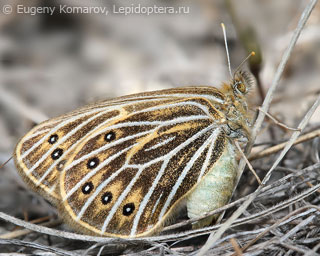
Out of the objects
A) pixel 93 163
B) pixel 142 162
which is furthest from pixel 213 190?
pixel 93 163

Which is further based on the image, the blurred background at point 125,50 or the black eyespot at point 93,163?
the blurred background at point 125,50

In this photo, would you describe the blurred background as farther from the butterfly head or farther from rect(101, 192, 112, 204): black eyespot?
rect(101, 192, 112, 204): black eyespot

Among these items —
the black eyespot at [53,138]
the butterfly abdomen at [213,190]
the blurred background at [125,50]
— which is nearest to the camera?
the butterfly abdomen at [213,190]

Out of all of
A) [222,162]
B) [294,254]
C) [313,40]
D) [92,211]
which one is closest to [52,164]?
[92,211]

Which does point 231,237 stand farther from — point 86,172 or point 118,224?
point 86,172

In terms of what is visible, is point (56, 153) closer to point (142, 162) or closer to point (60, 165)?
point (60, 165)

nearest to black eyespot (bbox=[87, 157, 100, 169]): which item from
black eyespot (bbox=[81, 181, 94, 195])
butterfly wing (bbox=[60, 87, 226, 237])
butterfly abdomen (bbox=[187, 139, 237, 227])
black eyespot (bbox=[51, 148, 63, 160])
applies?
butterfly wing (bbox=[60, 87, 226, 237])

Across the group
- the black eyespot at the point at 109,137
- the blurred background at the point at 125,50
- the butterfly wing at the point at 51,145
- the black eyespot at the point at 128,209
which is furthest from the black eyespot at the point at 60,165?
the blurred background at the point at 125,50

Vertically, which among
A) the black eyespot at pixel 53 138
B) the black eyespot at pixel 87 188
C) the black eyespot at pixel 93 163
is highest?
the black eyespot at pixel 53 138

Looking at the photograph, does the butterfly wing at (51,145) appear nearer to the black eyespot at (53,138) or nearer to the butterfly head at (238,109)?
the black eyespot at (53,138)
